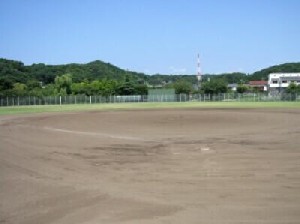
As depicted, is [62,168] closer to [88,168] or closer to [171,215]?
[88,168]

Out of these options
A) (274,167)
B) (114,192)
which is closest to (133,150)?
(274,167)

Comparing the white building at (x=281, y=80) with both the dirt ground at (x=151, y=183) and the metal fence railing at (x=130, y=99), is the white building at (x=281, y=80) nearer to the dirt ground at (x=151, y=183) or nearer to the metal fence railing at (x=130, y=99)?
the metal fence railing at (x=130, y=99)

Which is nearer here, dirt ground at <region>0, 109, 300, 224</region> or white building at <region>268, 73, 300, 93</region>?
dirt ground at <region>0, 109, 300, 224</region>

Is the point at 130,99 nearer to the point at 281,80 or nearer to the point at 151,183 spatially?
the point at 281,80

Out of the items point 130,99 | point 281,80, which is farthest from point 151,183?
point 281,80

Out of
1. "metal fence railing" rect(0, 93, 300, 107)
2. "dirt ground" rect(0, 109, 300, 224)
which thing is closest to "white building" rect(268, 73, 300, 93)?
"metal fence railing" rect(0, 93, 300, 107)

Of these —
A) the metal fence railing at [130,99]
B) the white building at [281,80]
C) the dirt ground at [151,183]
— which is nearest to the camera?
the dirt ground at [151,183]

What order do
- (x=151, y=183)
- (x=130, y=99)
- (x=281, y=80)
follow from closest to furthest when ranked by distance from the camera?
(x=151, y=183)
(x=130, y=99)
(x=281, y=80)

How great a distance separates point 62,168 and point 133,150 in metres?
4.65

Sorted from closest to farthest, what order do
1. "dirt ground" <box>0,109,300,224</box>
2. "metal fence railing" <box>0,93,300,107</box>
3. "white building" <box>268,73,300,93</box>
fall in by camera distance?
"dirt ground" <box>0,109,300,224</box>, "metal fence railing" <box>0,93,300,107</box>, "white building" <box>268,73,300,93</box>

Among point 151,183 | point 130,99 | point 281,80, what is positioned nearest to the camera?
point 151,183

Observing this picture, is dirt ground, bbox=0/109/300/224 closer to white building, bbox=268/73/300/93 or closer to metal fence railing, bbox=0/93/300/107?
metal fence railing, bbox=0/93/300/107

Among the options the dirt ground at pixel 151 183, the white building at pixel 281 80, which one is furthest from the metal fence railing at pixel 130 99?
the dirt ground at pixel 151 183

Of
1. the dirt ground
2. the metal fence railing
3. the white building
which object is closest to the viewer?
the dirt ground
